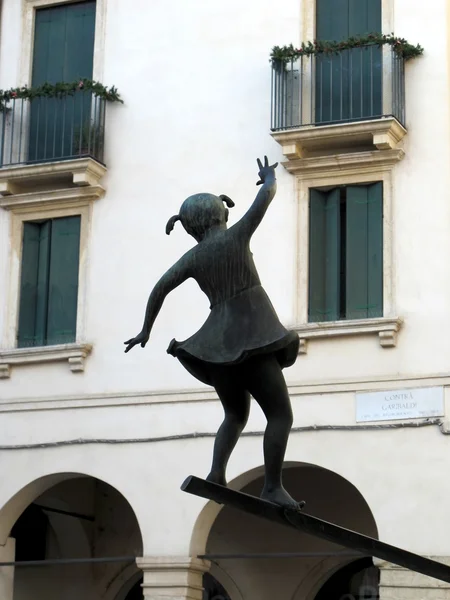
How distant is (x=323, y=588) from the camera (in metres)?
20.3

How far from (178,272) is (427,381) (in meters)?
8.61

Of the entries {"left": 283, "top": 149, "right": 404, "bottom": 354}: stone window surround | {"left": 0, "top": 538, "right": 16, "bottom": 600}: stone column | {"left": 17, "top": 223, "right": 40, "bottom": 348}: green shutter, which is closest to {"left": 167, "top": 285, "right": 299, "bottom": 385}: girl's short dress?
{"left": 283, "top": 149, "right": 404, "bottom": 354}: stone window surround

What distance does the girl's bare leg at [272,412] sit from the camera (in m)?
8.19

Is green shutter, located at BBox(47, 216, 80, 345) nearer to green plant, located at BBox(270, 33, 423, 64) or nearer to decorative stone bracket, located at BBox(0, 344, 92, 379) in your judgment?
decorative stone bracket, located at BBox(0, 344, 92, 379)

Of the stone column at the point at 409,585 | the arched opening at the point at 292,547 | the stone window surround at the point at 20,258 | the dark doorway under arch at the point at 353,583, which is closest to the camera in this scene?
the stone column at the point at 409,585

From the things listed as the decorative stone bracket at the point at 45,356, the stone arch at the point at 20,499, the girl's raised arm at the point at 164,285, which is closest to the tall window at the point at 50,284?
the decorative stone bracket at the point at 45,356

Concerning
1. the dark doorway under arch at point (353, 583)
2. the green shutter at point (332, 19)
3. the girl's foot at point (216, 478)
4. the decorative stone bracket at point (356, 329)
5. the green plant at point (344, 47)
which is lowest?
the dark doorway under arch at point (353, 583)

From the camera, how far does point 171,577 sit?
17.3 metres

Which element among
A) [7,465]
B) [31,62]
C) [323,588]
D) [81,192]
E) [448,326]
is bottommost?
[323,588]

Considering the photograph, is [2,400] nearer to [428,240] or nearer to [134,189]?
[134,189]

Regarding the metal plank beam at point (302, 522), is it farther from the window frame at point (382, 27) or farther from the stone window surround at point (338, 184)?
the window frame at point (382, 27)

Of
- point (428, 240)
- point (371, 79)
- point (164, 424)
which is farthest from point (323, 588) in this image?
point (371, 79)

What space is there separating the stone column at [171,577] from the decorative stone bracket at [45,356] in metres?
2.56

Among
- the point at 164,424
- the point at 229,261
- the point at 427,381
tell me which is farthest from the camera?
the point at 164,424
